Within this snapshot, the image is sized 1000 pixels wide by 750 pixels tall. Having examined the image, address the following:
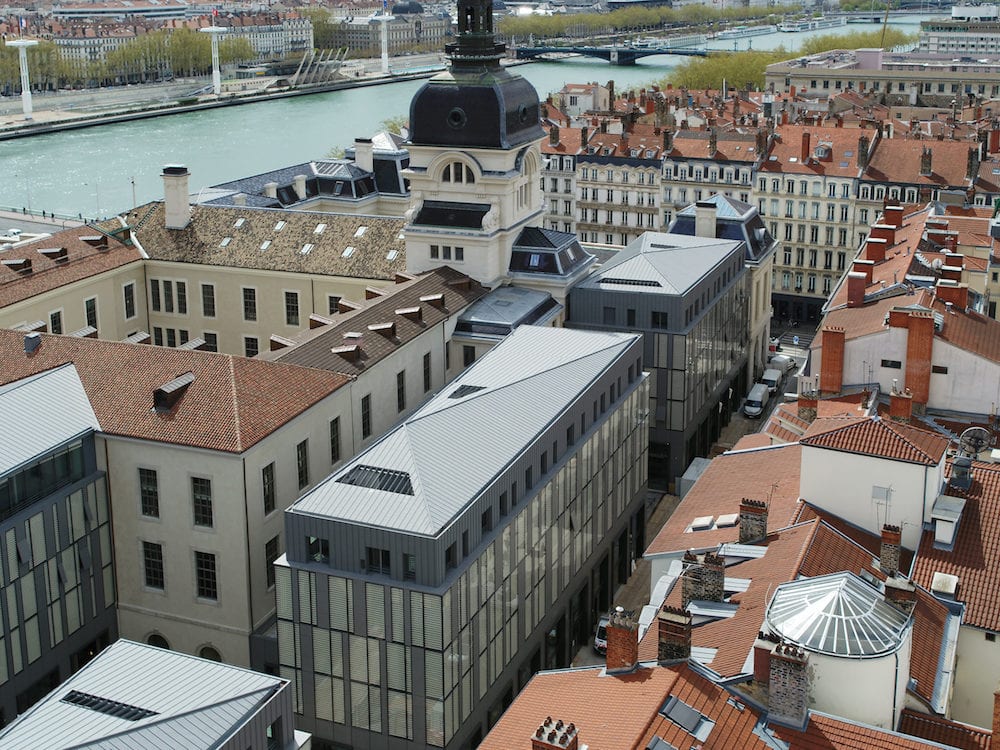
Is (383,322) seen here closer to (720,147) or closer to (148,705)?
(148,705)

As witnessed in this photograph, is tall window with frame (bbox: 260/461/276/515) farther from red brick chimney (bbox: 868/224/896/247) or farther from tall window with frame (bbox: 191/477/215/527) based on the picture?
red brick chimney (bbox: 868/224/896/247)

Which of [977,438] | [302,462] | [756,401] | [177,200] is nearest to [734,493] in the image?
[977,438]

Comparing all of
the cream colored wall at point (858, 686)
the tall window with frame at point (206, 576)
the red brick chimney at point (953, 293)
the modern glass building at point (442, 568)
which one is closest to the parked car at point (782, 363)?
the red brick chimney at point (953, 293)

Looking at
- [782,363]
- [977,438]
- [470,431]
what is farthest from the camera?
[782,363]

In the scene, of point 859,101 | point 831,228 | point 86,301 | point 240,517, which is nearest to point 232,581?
point 240,517

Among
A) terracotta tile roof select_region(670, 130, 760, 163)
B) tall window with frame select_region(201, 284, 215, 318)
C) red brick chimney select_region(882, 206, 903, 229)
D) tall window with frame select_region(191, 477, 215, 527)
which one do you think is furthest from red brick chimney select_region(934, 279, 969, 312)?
terracotta tile roof select_region(670, 130, 760, 163)

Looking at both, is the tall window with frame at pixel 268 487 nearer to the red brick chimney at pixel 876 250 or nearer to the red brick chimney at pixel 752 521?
the red brick chimney at pixel 752 521
